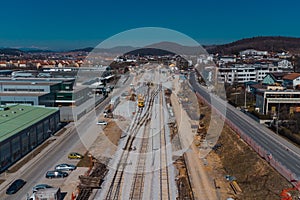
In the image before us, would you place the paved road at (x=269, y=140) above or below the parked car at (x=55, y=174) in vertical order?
above

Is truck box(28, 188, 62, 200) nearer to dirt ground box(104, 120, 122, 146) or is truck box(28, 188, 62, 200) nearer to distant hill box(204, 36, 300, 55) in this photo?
dirt ground box(104, 120, 122, 146)

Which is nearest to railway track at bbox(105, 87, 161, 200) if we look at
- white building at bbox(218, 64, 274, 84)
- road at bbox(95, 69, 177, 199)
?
road at bbox(95, 69, 177, 199)

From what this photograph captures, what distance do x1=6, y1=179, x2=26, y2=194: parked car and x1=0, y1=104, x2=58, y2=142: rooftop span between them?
1077 millimetres

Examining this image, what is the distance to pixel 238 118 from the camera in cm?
1088

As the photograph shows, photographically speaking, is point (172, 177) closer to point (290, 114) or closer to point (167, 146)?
point (167, 146)

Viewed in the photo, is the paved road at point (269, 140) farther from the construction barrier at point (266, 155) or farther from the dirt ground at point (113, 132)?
the dirt ground at point (113, 132)

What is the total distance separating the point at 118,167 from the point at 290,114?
244 inches

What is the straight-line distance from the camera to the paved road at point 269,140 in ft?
21.4

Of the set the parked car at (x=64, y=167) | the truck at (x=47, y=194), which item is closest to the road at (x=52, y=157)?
the parked car at (x=64, y=167)

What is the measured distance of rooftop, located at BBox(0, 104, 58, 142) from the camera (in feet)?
24.2

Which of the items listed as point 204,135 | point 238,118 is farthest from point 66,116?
point 238,118

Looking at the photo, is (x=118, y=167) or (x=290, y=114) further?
(x=290, y=114)

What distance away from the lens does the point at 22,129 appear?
7.68 meters

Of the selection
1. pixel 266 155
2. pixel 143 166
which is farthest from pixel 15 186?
pixel 266 155
